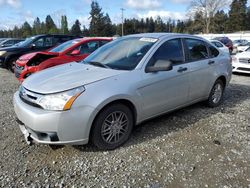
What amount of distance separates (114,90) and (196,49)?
229cm

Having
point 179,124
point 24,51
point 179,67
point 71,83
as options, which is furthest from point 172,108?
point 24,51

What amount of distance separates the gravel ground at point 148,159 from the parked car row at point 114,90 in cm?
27

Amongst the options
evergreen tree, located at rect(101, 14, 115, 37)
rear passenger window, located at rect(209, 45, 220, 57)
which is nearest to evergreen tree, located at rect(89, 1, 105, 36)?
evergreen tree, located at rect(101, 14, 115, 37)

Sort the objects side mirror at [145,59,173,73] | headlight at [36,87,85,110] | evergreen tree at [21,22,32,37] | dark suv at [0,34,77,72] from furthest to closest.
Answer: evergreen tree at [21,22,32,37] → dark suv at [0,34,77,72] → side mirror at [145,59,173,73] → headlight at [36,87,85,110]

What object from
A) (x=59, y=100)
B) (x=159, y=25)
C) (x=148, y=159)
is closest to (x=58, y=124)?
(x=59, y=100)

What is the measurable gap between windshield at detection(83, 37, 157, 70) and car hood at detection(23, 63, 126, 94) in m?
0.24

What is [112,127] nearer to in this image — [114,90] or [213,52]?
[114,90]

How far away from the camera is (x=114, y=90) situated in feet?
10.6

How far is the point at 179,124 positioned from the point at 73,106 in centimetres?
219

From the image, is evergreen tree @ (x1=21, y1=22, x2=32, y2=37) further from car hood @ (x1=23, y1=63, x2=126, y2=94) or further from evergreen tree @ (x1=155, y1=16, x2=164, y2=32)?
car hood @ (x1=23, y1=63, x2=126, y2=94)

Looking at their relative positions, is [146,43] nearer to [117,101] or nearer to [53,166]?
[117,101]

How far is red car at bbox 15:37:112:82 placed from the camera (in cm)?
669

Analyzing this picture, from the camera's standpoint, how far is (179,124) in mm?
4383

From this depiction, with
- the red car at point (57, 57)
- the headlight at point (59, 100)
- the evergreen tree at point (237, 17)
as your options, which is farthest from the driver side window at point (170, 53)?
the evergreen tree at point (237, 17)
